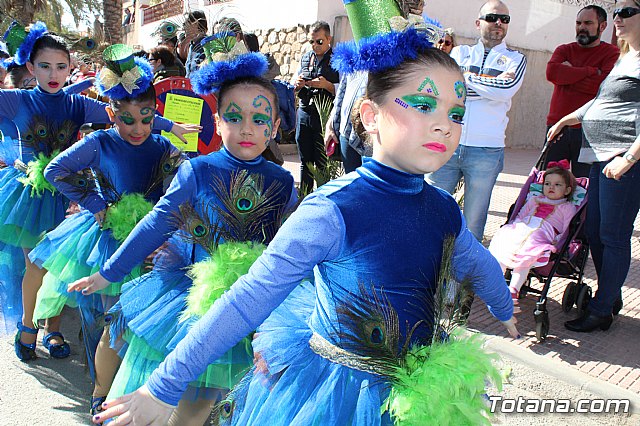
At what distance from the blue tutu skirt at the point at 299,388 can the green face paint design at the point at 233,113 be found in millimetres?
1116

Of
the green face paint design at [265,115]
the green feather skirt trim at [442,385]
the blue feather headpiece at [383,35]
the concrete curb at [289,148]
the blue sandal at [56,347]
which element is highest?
the blue feather headpiece at [383,35]

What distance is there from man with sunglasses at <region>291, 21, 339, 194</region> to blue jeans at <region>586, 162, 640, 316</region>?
8.86 ft

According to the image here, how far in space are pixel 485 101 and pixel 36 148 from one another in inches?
130

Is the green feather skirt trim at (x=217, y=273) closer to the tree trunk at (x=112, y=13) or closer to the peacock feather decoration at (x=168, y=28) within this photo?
the peacock feather decoration at (x=168, y=28)

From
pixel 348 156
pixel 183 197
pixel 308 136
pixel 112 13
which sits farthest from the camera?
pixel 112 13

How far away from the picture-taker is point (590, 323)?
157 inches

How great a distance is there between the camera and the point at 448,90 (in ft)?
5.46

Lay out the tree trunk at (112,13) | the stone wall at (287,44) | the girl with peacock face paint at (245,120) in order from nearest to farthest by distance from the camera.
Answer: the girl with peacock face paint at (245,120), the stone wall at (287,44), the tree trunk at (112,13)

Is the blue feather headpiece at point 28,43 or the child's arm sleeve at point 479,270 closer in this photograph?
the child's arm sleeve at point 479,270

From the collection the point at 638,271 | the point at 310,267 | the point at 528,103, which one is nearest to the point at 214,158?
the point at 310,267

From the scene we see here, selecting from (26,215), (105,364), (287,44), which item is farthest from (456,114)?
(287,44)

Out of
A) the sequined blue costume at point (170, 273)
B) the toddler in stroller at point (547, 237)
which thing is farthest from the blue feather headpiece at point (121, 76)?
the toddler in stroller at point (547, 237)

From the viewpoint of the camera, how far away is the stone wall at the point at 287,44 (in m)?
11.6

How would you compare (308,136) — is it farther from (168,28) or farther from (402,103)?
(402,103)
